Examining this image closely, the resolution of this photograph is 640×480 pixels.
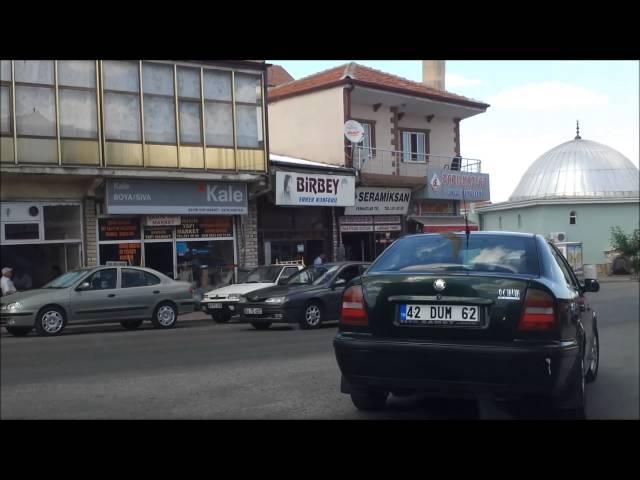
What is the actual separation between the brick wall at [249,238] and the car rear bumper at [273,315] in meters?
9.66

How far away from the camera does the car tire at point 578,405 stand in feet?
15.2

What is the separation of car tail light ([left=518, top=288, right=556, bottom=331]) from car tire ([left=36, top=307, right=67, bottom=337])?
3674 mm

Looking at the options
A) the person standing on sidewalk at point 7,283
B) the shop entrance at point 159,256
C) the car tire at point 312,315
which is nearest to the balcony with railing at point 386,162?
the shop entrance at point 159,256

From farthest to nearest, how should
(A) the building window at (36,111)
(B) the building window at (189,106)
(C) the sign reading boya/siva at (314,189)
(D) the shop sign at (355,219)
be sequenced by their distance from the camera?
(C) the sign reading boya/siva at (314,189) → (D) the shop sign at (355,219) → (B) the building window at (189,106) → (A) the building window at (36,111)

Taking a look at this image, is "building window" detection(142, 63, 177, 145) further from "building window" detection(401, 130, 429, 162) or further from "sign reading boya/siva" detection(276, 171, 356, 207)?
"building window" detection(401, 130, 429, 162)

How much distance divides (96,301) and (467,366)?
5.65 m

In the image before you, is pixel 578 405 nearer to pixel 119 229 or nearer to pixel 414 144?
pixel 119 229

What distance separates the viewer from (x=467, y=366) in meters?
4.56

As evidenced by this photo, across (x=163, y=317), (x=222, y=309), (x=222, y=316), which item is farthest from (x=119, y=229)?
(x=163, y=317)

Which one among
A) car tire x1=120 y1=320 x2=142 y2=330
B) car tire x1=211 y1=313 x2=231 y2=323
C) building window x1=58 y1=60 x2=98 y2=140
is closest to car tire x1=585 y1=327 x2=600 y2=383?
car tire x1=120 y1=320 x2=142 y2=330

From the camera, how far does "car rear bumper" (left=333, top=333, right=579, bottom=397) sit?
4453mm

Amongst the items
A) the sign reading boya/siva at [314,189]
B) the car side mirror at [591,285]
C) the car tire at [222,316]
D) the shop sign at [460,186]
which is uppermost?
the sign reading boya/siva at [314,189]

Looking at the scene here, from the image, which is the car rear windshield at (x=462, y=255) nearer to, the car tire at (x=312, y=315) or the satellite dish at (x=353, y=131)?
the car tire at (x=312, y=315)
